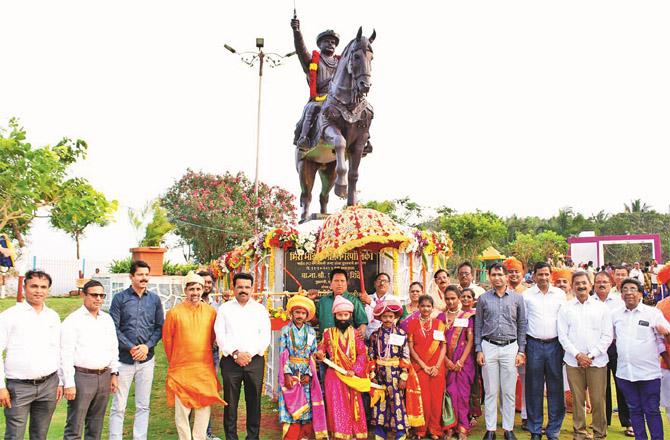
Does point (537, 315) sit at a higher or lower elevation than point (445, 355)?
higher

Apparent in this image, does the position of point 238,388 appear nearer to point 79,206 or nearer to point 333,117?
point 333,117

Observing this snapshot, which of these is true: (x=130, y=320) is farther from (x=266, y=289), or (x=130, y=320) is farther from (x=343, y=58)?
(x=343, y=58)

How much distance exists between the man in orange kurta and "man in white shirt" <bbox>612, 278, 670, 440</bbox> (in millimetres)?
3579

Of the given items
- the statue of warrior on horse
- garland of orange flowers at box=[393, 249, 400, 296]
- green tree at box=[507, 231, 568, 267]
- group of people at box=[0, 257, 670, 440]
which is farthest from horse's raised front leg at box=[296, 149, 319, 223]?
green tree at box=[507, 231, 568, 267]

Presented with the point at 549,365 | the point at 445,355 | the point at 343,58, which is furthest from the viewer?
the point at 343,58

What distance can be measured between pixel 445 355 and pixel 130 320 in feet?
10.1

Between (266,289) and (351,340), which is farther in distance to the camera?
(266,289)

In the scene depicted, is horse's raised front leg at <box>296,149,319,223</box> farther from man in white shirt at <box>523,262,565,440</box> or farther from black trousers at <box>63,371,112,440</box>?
black trousers at <box>63,371,112,440</box>

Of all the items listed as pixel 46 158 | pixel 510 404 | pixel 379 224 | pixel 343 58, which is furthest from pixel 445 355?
pixel 46 158

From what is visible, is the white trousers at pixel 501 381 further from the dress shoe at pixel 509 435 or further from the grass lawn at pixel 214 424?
the grass lawn at pixel 214 424

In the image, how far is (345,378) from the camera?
523 cm

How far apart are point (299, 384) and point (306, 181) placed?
3.99 meters

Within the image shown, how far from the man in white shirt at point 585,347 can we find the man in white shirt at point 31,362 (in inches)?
173

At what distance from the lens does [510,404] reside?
5.26 meters
